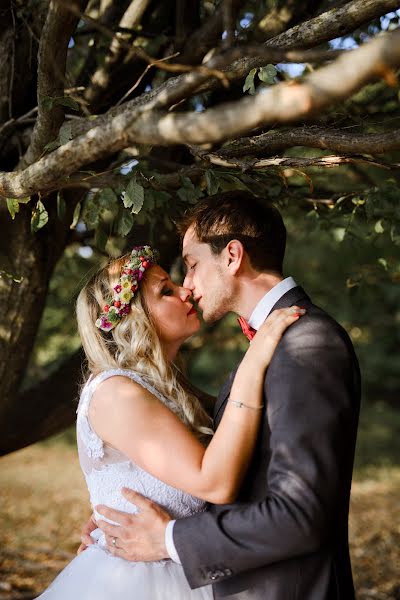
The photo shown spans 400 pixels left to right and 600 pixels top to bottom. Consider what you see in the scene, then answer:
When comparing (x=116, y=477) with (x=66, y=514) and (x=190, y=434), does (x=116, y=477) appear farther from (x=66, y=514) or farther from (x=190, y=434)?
(x=66, y=514)

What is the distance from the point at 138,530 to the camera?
2.71m

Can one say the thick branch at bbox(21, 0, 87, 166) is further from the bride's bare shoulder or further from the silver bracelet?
the silver bracelet

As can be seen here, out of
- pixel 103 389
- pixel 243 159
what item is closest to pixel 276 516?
pixel 103 389

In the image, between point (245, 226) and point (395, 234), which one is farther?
point (395, 234)

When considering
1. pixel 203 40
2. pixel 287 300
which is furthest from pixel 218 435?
pixel 203 40

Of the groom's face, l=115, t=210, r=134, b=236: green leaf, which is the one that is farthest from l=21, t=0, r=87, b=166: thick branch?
the groom's face

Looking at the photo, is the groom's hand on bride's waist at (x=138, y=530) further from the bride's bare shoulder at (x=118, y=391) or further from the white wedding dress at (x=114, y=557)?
the bride's bare shoulder at (x=118, y=391)

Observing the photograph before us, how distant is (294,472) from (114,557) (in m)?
0.99

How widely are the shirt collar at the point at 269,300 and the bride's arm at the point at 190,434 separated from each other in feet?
0.74

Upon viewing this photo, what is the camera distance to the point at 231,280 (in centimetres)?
294

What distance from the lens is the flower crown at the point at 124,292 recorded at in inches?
124

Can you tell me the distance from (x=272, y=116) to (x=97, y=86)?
2.61 m

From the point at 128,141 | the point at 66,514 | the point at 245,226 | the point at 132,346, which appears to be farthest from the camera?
the point at 66,514

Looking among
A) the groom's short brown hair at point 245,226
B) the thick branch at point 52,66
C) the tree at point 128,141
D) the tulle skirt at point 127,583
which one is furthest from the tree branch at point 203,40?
the tulle skirt at point 127,583
